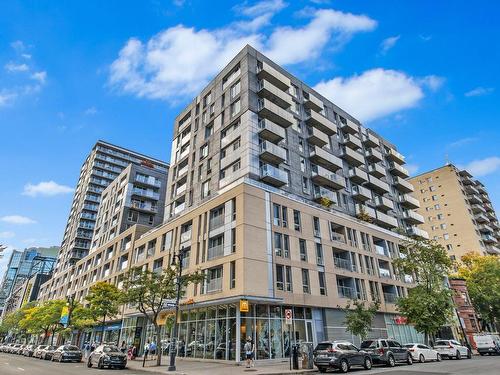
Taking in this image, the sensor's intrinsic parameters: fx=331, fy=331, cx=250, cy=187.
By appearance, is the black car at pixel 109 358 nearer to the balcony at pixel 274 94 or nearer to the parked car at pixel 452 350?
the parked car at pixel 452 350

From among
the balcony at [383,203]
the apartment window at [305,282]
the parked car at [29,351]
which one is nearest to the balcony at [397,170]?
the balcony at [383,203]

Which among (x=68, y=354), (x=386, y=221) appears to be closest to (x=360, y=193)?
(x=386, y=221)

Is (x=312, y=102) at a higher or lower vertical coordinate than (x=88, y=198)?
lower

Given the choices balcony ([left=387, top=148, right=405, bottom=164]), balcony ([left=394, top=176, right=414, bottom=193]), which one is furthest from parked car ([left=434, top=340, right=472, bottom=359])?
balcony ([left=387, top=148, right=405, bottom=164])

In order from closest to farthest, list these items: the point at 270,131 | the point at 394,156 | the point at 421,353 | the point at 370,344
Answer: the point at 370,344 → the point at 421,353 → the point at 270,131 → the point at 394,156

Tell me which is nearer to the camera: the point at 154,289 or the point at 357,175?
the point at 154,289

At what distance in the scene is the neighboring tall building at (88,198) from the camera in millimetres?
78750

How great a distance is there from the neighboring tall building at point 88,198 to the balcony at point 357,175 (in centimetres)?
4393

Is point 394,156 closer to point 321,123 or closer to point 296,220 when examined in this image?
point 321,123

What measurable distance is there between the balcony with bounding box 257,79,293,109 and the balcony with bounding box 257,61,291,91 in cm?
105

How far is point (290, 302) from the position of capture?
28.2m

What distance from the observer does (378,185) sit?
51312 mm

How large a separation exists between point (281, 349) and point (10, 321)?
84.0 metres

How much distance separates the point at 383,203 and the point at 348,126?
1293cm
